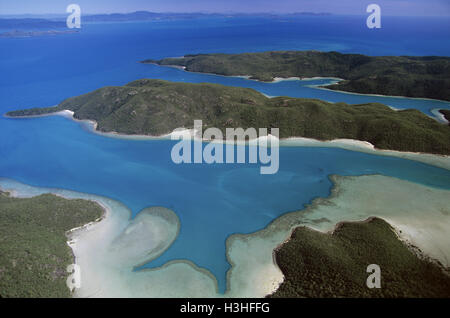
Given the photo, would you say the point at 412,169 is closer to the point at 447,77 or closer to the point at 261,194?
the point at 261,194

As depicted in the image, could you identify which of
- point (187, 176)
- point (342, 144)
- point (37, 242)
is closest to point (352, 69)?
point (342, 144)

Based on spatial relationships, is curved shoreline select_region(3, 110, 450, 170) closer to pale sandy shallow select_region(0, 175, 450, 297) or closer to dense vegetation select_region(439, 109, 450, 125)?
pale sandy shallow select_region(0, 175, 450, 297)

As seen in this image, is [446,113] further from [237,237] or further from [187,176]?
[237,237]

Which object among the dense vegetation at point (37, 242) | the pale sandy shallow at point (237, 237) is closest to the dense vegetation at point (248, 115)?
the pale sandy shallow at point (237, 237)

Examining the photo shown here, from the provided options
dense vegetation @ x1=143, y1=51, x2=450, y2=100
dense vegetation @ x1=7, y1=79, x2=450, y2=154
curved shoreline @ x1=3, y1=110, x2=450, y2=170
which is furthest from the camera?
dense vegetation @ x1=143, y1=51, x2=450, y2=100

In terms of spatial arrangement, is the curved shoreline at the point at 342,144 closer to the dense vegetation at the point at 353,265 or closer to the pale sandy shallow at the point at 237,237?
the pale sandy shallow at the point at 237,237

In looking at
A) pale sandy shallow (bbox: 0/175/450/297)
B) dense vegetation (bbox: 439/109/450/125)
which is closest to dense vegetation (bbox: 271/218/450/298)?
pale sandy shallow (bbox: 0/175/450/297)
